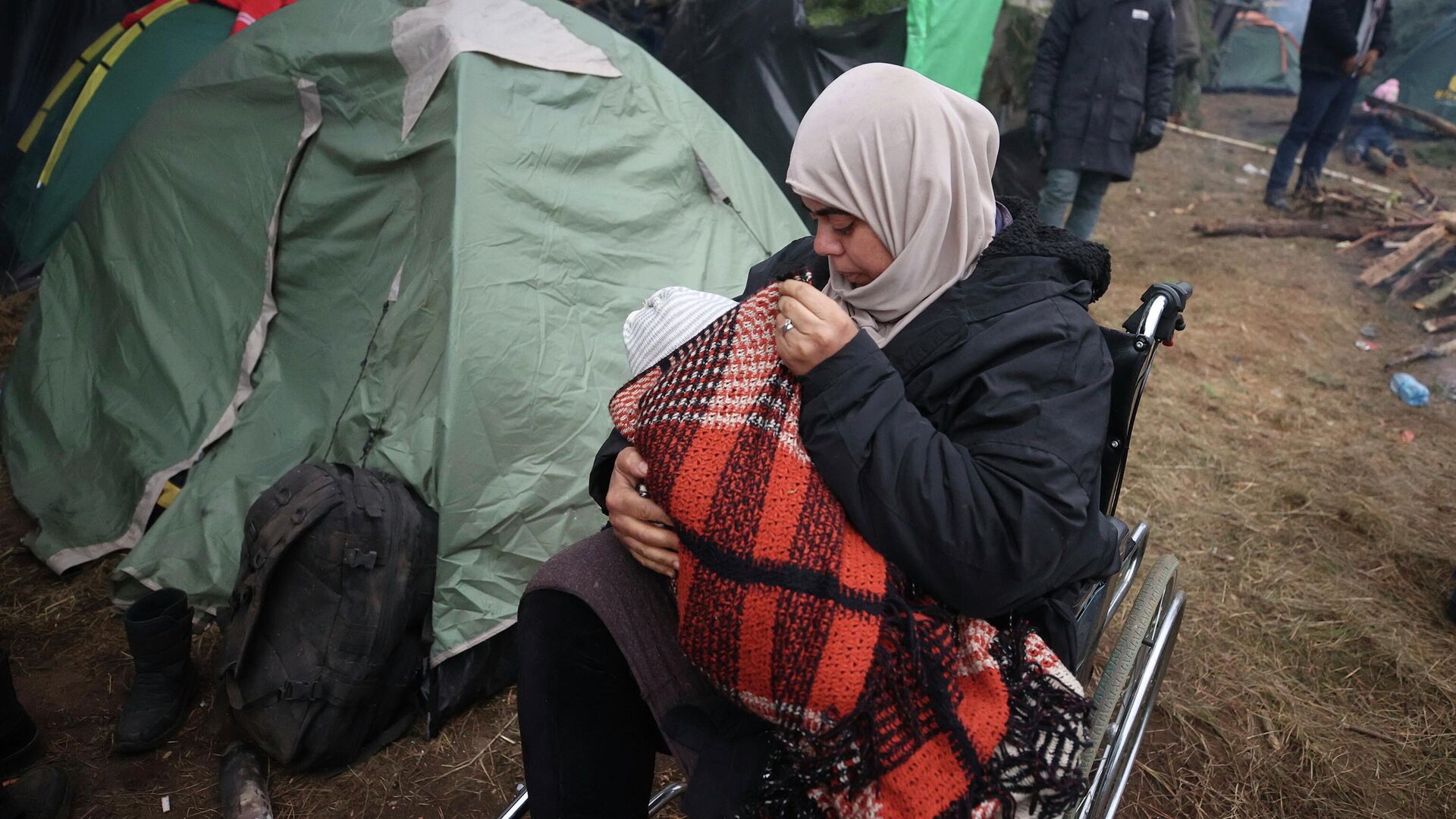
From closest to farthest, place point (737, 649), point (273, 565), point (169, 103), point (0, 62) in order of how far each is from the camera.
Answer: point (737, 649)
point (273, 565)
point (169, 103)
point (0, 62)

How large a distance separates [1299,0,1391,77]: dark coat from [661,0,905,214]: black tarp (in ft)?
12.6

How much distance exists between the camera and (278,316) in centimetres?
266

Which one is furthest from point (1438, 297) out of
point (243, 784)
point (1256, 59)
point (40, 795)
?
point (1256, 59)

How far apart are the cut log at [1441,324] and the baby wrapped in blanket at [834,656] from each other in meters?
5.04

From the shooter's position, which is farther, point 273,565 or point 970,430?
point 273,565

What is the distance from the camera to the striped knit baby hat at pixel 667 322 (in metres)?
1.40

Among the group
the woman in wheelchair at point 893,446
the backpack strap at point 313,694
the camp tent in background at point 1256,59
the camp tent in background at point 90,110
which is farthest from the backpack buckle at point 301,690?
the camp tent in background at point 1256,59

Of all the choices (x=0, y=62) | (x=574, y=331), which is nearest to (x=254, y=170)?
(x=574, y=331)

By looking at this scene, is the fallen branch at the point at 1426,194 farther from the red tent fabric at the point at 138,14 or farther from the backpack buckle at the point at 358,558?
the red tent fabric at the point at 138,14

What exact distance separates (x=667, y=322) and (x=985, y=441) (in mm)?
545

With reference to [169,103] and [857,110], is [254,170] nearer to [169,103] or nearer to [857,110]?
[169,103]

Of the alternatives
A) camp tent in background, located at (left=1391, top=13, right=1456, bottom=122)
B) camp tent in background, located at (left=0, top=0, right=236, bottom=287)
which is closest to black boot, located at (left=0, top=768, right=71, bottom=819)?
camp tent in background, located at (left=0, top=0, right=236, bottom=287)

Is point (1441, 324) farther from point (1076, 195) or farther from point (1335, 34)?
point (1335, 34)

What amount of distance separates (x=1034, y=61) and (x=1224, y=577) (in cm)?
301
